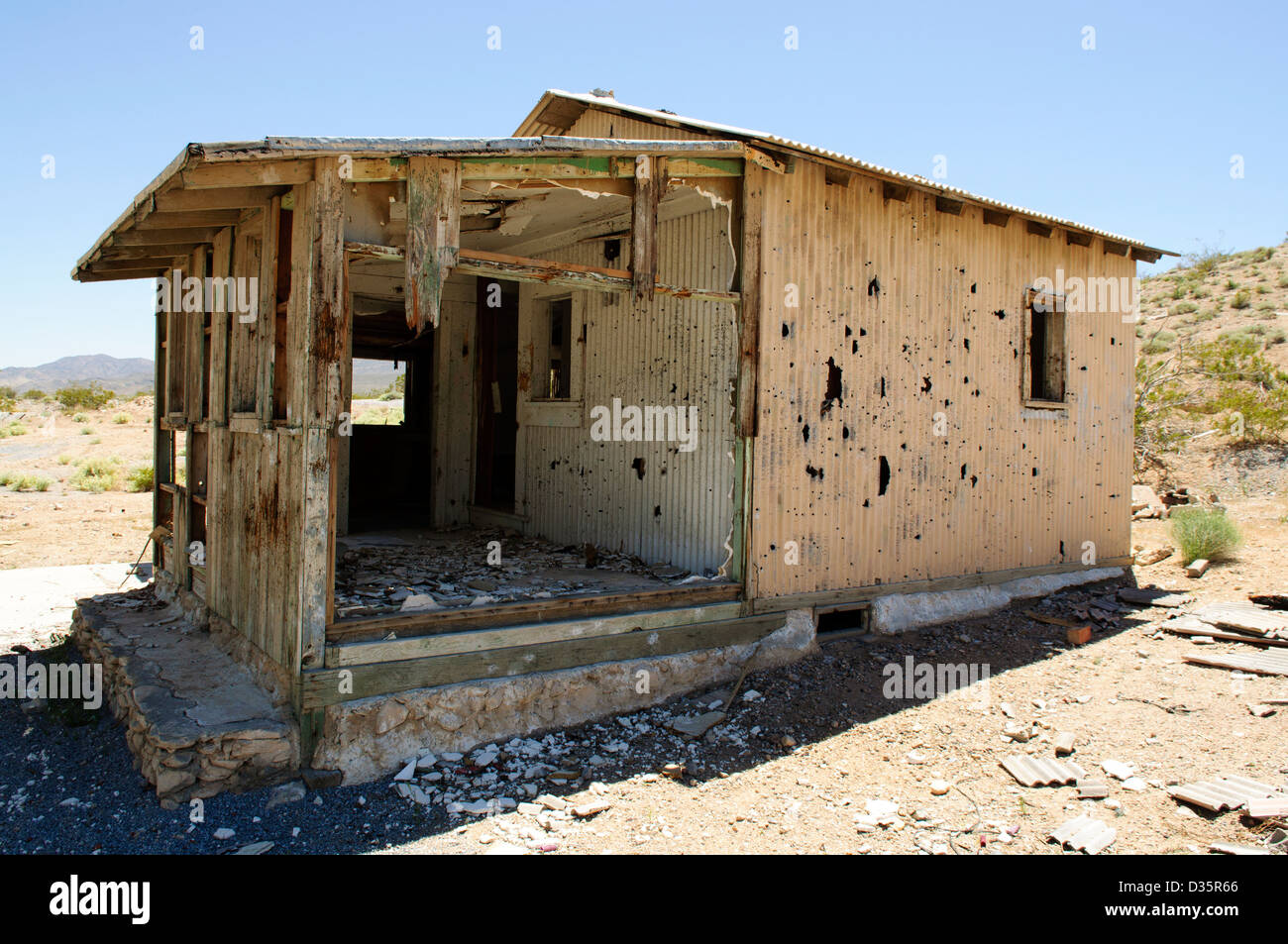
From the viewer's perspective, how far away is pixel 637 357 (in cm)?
800

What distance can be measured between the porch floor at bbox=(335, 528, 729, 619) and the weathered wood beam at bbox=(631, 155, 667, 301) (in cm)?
220

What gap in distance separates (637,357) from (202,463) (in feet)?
12.8

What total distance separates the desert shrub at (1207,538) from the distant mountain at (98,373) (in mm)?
112392

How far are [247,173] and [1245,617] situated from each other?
891 centimetres

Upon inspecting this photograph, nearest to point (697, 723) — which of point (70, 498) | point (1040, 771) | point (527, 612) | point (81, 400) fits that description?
point (527, 612)

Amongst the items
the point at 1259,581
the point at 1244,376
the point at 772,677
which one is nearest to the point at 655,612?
the point at 772,677

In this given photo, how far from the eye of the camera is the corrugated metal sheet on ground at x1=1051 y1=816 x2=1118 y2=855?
13.7ft

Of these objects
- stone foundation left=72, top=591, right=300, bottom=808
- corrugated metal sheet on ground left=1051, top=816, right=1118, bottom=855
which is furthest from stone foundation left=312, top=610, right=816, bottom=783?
corrugated metal sheet on ground left=1051, top=816, right=1118, bottom=855

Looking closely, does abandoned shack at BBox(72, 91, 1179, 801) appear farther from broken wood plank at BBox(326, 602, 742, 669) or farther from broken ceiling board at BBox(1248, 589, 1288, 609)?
broken ceiling board at BBox(1248, 589, 1288, 609)

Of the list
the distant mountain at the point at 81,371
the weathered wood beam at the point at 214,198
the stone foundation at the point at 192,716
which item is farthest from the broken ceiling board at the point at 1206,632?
the distant mountain at the point at 81,371

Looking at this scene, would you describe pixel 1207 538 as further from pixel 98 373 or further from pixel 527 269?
pixel 98 373

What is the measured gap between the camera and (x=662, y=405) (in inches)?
301

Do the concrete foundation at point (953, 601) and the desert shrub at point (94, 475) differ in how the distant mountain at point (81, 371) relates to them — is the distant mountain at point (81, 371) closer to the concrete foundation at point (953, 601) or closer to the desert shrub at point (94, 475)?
the desert shrub at point (94, 475)

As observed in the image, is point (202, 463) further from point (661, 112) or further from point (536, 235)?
point (661, 112)
